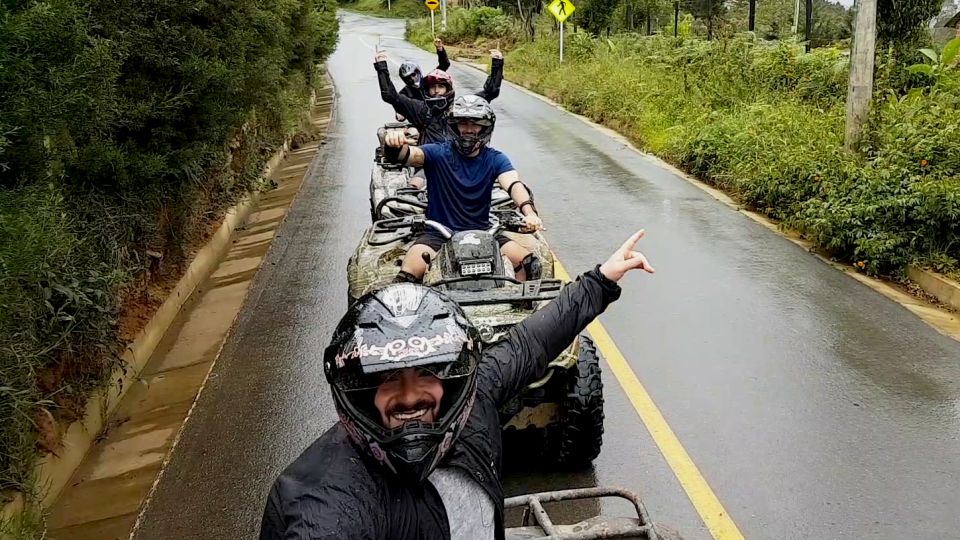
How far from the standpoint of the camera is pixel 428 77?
9.51 metres

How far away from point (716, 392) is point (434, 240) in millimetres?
2351

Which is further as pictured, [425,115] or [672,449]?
[425,115]

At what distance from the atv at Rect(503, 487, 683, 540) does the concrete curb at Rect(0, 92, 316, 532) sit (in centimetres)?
284

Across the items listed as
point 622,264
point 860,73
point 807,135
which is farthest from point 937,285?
point 622,264

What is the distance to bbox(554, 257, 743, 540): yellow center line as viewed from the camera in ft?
15.5

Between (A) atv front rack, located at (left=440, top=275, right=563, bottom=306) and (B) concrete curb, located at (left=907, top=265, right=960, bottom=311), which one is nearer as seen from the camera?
(A) atv front rack, located at (left=440, top=275, right=563, bottom=306)

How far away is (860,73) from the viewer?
35.3ft

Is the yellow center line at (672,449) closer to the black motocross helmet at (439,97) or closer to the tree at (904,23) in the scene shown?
the black motocross helmet at (439,97)

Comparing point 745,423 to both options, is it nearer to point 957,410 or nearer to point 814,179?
point 957,410

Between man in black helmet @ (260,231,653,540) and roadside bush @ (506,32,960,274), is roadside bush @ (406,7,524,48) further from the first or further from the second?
man in black helmet @ (260,231,653,540)

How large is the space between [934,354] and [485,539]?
6020mm

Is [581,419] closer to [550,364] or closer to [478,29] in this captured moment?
[550,364]

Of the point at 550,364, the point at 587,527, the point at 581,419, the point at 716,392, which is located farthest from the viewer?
the point at 716,392

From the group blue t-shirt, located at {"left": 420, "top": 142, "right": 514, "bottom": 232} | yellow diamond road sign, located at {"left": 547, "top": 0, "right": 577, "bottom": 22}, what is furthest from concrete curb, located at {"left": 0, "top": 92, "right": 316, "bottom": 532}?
yellow diamond road sign, located at {"left": 547, "top": 0, "right": 577, "bottom": 22}
